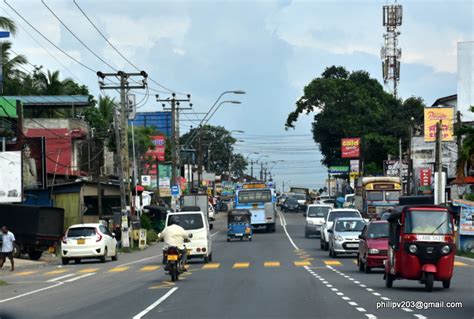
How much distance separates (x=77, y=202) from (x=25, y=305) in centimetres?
3837

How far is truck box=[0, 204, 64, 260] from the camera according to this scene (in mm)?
43469

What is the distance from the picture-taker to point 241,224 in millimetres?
59531

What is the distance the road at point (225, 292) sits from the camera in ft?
55.4

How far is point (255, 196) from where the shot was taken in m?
70.9

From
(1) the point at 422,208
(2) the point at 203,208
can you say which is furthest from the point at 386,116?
(1) the point at 422,208

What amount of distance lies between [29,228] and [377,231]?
20.0 metres

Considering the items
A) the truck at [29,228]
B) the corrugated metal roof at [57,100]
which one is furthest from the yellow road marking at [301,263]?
the corrugated metal roof at [57,100]

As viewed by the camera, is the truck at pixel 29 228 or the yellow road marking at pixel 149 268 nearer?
the yellow road marking at pixel 149 268

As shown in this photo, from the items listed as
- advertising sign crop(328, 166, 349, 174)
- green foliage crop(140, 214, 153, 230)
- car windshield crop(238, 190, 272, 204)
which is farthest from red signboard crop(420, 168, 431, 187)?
advertising sign crop(328, 166, 349, 174)

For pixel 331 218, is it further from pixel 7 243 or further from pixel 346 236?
pixel 7 243

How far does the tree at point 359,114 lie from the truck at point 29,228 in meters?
68.0

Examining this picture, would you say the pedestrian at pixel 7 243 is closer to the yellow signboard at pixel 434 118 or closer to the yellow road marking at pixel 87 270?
the yellow road marking at pixel 87 270

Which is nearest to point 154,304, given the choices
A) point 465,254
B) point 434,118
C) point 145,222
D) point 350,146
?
point 465,254

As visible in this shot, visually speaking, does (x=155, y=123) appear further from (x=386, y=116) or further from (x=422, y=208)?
(x=422, y=208)
